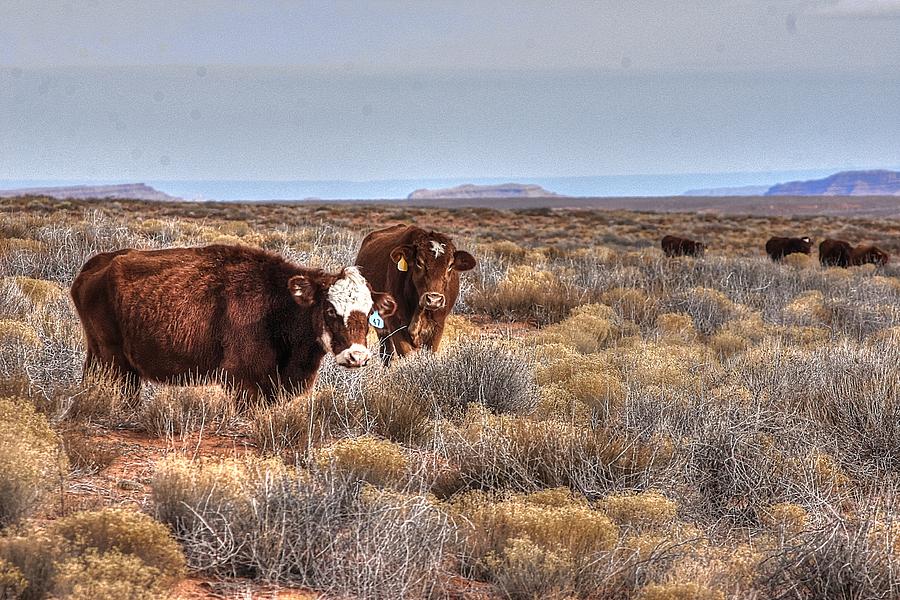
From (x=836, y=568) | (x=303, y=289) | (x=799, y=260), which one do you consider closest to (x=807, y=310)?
(x=303, y=289)

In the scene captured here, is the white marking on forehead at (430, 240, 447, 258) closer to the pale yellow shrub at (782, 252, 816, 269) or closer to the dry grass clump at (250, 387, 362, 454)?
the dry grass clump at (250, 387, 362, 454)

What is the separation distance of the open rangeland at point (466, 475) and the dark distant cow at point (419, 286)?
2.82ft

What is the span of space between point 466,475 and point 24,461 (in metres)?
2.47

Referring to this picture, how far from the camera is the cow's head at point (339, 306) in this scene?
21.8 ft

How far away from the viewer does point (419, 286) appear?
929 centimetres

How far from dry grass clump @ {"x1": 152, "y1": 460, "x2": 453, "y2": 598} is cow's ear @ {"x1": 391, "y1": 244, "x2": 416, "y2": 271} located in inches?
182

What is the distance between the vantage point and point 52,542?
3867 mm

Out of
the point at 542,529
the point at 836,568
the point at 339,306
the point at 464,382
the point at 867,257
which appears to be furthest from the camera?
the point at 867,257

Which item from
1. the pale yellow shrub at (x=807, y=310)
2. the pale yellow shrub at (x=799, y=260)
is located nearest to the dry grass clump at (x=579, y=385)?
the pale yellow shrub at (x=807, y=310)

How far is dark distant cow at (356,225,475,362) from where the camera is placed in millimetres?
9250

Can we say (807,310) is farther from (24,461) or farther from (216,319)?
(24,461)

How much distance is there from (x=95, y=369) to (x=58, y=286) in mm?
5459

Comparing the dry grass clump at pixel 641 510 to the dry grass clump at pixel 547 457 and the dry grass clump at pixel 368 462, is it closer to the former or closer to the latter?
the dry grass clump at pixel 547 457

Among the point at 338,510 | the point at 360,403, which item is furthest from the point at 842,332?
the point at 338,510
